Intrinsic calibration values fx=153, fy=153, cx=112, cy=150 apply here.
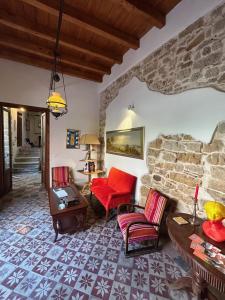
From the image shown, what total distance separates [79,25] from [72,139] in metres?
2.77

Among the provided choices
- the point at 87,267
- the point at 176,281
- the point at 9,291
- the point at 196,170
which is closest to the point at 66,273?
the point at 87,267

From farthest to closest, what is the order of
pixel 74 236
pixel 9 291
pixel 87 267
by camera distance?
pixel 74 236, pixel 87 267, pixel 9 291

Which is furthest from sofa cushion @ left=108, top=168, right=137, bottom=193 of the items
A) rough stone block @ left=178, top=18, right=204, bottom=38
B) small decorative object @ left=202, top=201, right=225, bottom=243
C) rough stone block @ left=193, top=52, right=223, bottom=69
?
rough stone block @ left=178, top=18, right=204, bottom=38

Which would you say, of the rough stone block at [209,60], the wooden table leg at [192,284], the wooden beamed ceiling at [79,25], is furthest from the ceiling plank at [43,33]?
the wooden table leg at [192,284]

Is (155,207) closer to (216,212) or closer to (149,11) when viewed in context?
(216,212)

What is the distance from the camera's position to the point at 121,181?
3260mm

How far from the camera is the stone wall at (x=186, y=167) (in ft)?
5.56

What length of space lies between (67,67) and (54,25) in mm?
1432

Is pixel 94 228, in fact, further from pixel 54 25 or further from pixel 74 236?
pixel 54 25

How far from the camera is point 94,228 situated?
104 inches

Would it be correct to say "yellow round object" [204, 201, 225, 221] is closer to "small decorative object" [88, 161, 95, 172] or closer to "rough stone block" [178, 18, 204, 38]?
"rough stone block" [178, 18, 204, 38]

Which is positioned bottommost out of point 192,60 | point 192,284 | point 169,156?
point 192,284

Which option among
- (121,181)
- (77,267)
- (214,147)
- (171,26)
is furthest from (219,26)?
(77,267)

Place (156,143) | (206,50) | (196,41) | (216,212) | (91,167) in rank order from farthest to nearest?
(91,167)
(156,143)
(196,41)
(206,50)
(216,212)
